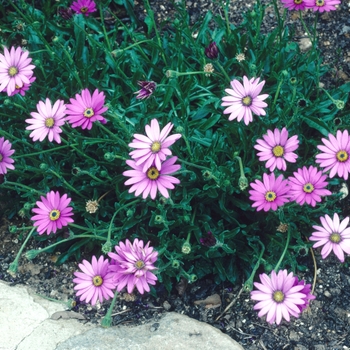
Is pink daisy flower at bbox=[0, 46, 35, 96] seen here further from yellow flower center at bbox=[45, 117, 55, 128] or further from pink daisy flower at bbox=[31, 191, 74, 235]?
pink daisy flower at bbox=[31, 191, 74, 235]

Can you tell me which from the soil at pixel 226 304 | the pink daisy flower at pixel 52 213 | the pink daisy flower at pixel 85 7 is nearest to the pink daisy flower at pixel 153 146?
the pink daisy flower at pixel 52 213

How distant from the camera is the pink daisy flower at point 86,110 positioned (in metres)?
2.97

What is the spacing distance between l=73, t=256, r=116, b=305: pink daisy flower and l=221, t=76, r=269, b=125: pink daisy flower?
106cm

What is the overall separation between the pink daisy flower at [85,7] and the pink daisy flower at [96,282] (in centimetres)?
184

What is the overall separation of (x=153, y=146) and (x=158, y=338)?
105 centimetres

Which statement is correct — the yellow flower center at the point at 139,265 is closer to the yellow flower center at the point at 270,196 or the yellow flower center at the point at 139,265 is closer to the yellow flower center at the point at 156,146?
the yellow flower center at the point at 156,146

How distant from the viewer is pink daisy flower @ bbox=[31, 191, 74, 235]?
3000 millimetres

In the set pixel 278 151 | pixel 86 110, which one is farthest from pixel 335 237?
pixel 86 110

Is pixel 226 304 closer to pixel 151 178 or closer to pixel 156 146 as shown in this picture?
pixel 151 178

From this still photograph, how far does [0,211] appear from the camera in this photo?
3.85 meters

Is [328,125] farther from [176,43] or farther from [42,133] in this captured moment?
[42,133]

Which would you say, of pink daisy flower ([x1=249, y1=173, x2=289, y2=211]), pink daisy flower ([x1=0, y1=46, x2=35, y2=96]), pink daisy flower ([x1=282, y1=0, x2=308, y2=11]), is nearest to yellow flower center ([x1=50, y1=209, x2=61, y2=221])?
pink daisy flower ([x1=0, y1=46, x2=35, y2=96])

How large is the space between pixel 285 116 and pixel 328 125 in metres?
0.35

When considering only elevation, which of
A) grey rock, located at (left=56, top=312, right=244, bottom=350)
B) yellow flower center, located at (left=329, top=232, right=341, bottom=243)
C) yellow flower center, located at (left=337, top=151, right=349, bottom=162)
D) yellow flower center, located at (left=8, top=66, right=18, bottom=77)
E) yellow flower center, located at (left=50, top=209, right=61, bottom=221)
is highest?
yellow flower center, located at (left=8, top=66, right=18, bottom=77)
